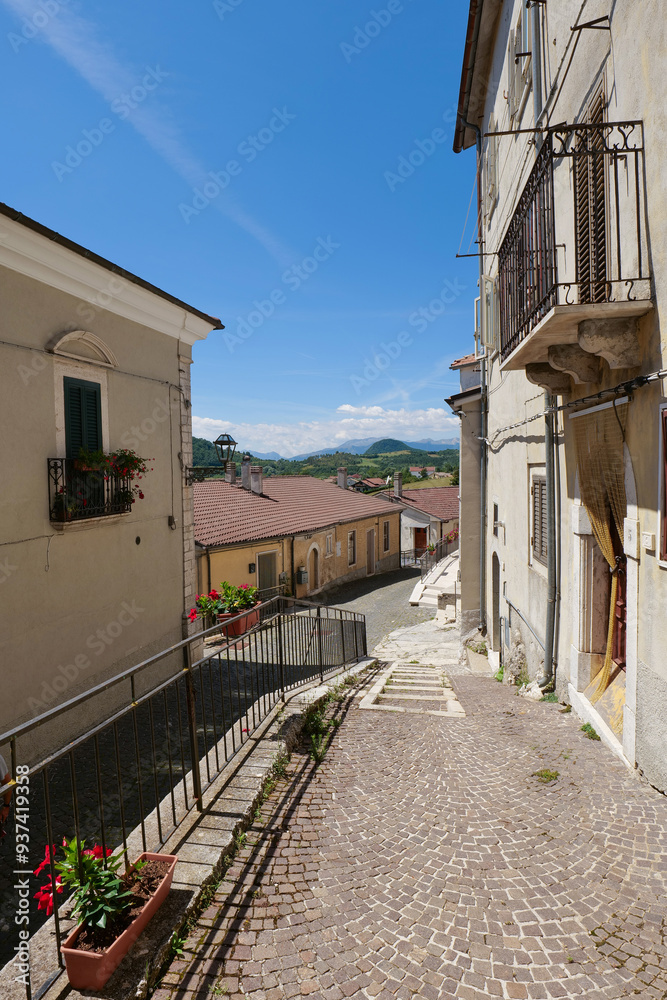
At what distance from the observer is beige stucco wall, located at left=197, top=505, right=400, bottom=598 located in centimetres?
1839

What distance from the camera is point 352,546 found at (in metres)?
29.3

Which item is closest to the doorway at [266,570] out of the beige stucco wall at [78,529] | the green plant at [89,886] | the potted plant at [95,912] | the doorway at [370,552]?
the doorway at [370,552]

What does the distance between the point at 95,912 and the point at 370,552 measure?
29.1 m

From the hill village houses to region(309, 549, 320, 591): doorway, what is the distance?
15022 millimetres

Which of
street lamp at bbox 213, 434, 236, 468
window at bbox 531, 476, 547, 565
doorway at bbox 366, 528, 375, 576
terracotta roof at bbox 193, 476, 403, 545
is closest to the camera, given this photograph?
window at bbox 531, 476, 547, 565

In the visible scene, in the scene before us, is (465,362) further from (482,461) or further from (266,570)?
(266,570)

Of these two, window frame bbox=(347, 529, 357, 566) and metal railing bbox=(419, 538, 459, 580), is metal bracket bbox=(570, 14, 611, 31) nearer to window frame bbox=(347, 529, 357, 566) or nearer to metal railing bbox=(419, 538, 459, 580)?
metal railing bbox=(419, 538, 459, 580)

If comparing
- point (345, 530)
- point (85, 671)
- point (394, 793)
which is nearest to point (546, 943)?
point (394, 793)

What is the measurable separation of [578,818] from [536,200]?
18.2ft

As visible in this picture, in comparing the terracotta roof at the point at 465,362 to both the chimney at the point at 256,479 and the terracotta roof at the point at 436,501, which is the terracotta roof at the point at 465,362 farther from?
the terracotta roof at the point at 436,501

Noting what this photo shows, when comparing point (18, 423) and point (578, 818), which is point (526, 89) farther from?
point (578, 818)

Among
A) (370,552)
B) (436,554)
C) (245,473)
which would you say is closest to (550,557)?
(436,554)

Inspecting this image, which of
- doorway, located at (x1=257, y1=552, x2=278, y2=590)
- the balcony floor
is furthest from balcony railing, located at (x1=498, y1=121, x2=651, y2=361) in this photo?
doorway, located at (x1=257, y1=552, x2=278, y2=590)

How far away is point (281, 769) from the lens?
15.4 ft
